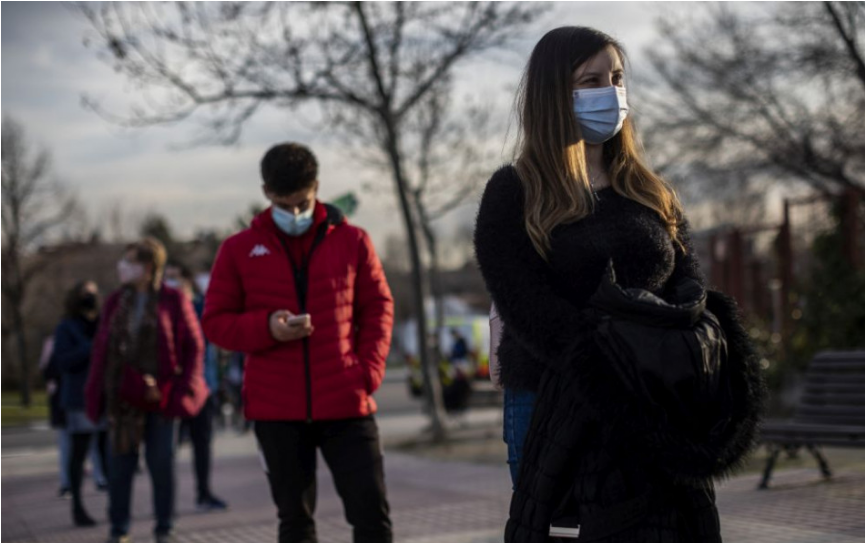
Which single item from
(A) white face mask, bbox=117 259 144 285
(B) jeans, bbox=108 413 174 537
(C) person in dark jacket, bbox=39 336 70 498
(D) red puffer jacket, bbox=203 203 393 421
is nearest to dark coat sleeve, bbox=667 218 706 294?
(D) red puffer jacket, bbox=203 203 393 421

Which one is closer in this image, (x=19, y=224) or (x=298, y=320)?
(x=298, y=320)

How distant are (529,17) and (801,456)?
5319mm

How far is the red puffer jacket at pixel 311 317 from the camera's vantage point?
4641 mm

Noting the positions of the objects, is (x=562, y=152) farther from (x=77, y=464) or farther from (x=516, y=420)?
(x=77, y=464)

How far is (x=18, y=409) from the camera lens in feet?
49.5

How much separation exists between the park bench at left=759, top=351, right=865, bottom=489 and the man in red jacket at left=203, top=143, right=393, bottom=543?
14.2 ft

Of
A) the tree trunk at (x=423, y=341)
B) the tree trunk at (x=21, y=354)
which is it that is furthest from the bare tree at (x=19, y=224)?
the tree trunk at (x=423, y=341)

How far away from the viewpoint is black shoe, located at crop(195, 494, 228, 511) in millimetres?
9430

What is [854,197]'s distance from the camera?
1313cm

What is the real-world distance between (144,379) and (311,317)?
273cm

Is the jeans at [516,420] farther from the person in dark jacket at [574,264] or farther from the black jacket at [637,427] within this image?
the black jacket at [637,427]

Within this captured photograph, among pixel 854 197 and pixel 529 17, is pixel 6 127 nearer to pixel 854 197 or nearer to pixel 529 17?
pixel 529 17

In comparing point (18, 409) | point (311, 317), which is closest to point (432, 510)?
point (311, 317)

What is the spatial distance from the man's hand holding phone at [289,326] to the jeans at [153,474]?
291 cm
